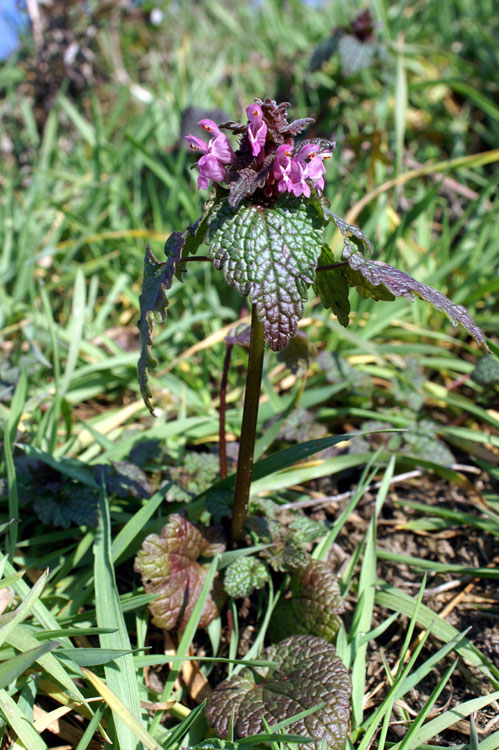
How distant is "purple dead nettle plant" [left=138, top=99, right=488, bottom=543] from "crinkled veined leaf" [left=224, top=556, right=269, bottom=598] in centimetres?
64

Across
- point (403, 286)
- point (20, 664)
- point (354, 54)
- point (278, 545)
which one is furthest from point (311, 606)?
point (354, 54)

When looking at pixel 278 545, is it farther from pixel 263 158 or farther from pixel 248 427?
pixel 263 158

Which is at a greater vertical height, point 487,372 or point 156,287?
point 156,287

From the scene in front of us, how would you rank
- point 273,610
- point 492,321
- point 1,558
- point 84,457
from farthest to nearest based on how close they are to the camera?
1. point 492,321
2. point 84,457
3. point 273,610
4. point 1,558

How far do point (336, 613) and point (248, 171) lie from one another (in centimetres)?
115

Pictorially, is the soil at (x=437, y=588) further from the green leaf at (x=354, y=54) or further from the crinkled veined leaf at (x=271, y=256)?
the green leaf at (x=354, y=54)

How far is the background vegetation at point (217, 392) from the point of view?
1.56 metres

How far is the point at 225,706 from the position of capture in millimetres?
1444

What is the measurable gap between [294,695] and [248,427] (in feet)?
2.12

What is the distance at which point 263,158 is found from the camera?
130 centimetres

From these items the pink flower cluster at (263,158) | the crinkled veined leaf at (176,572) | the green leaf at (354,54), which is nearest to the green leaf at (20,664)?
the crinkled veined leaf at (176,572)

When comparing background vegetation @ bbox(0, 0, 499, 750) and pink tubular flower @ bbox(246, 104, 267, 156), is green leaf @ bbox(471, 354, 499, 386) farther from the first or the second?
pink tubular flower @ bbox(246, 104, 267, 156)

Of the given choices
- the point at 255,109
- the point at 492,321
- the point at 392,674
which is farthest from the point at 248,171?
the point at 492,321

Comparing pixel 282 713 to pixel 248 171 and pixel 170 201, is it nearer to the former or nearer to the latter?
pixel 248 171
